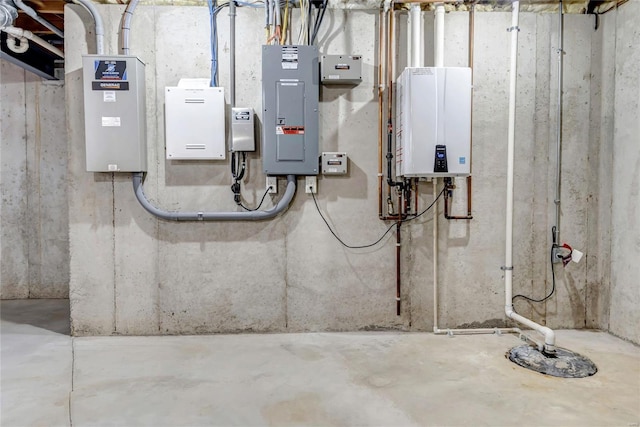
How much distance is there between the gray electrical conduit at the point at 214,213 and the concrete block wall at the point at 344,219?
72 mm

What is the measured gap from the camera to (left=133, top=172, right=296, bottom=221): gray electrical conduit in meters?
2.79

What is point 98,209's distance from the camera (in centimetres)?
283

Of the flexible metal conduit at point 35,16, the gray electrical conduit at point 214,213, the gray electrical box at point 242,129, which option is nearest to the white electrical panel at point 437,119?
the gray electrical conduit at point 214,213

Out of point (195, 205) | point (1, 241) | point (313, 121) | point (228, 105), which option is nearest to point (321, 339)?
point (195, 205)

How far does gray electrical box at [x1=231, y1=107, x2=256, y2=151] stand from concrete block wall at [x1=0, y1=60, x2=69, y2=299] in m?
2.46

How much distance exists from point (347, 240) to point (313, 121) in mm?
915

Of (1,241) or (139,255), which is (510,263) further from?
(1,241)

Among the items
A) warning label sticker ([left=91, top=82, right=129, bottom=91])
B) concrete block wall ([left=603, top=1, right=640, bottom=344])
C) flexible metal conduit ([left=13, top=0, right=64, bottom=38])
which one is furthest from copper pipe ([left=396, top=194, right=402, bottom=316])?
flexible metal conduit ([left=13, top=0, right=64, bottom=38])

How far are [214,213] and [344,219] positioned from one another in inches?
38.1

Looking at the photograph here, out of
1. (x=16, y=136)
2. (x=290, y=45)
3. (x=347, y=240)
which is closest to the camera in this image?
(x=290, y=45)

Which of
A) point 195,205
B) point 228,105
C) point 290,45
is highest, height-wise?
point 290,45

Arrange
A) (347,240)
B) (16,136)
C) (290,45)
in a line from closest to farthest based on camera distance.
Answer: (290,45) < (347,240) < (16,136)

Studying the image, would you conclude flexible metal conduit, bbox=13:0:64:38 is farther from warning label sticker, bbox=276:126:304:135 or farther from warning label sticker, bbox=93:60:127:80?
warning label sticker, bbox=276:126:304:135

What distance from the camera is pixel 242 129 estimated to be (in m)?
2.72
